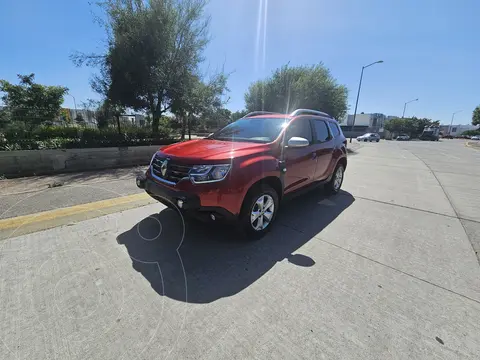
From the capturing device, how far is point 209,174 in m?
2.76

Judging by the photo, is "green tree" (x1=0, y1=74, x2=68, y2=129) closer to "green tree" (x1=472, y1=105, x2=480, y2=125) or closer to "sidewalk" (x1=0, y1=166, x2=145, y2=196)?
"sidewalk" (x1=0, y1=166, x2=145, y2=196)

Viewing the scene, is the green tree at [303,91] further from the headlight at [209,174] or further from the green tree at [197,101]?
the headlight at [209,174]

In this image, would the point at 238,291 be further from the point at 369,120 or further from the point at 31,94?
the point at 369,120

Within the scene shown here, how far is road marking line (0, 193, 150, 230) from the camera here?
11.5 ft

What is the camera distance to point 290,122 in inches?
153

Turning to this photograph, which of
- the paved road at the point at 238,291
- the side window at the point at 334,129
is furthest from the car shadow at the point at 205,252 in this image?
the side window at the point at 334,129

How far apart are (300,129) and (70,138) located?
7.65 m

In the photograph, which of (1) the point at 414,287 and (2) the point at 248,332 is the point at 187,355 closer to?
(2) the point at 248,332

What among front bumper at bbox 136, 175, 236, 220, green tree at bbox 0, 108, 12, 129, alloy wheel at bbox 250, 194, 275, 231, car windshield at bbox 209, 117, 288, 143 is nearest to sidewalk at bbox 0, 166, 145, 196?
green tree at bbox 0, 108, 12, 129

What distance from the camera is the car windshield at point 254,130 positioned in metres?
3.72

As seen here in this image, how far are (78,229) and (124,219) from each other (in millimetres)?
640

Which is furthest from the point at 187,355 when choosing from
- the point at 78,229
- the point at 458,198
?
the point at 458,198

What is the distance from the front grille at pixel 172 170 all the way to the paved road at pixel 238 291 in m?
0.89

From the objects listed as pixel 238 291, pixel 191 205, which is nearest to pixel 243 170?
pixel 191 205
